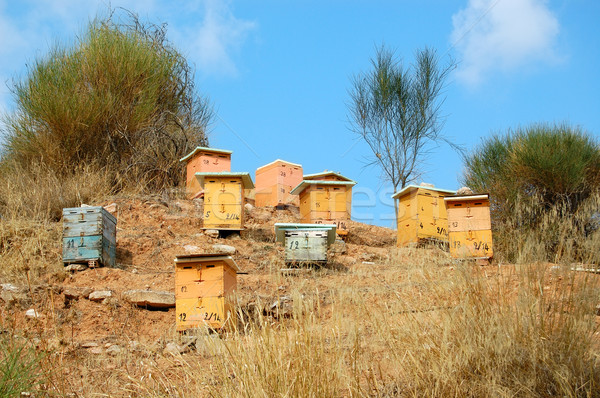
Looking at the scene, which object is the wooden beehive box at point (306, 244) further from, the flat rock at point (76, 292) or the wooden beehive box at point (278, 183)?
the wooden beehive box at point (278, 183)

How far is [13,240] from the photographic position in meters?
9.34

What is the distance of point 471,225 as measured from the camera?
368 inches

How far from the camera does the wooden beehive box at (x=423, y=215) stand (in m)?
11.3

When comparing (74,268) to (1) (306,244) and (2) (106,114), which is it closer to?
(1) (306,244)

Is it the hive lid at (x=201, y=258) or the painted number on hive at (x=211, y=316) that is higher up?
the hive lid at (x=201, y=258)

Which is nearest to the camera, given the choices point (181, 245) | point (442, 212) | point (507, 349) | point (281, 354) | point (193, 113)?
point (281, 354)

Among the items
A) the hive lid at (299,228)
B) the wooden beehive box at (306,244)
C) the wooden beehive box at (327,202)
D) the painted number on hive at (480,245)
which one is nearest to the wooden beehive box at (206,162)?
the wooden beehive box at (327,202)

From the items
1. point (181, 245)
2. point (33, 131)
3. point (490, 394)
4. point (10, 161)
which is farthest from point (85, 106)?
point (490, 394)

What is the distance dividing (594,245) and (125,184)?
40.7 feet

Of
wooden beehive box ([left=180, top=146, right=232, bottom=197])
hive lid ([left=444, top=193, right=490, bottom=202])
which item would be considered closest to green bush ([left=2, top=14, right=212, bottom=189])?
wooden beehive box ([left=180, top=146, right=232, bottom=197])

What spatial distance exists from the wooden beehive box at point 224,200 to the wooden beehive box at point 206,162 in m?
3.09

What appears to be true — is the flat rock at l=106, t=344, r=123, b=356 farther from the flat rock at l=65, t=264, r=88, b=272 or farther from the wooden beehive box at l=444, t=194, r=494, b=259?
the wooden beehive box at l=444, t=194, r=494, b=259

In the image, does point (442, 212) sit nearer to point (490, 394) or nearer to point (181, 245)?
point (181, 245)

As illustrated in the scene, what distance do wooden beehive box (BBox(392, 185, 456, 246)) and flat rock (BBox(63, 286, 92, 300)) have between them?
20.2 feet
